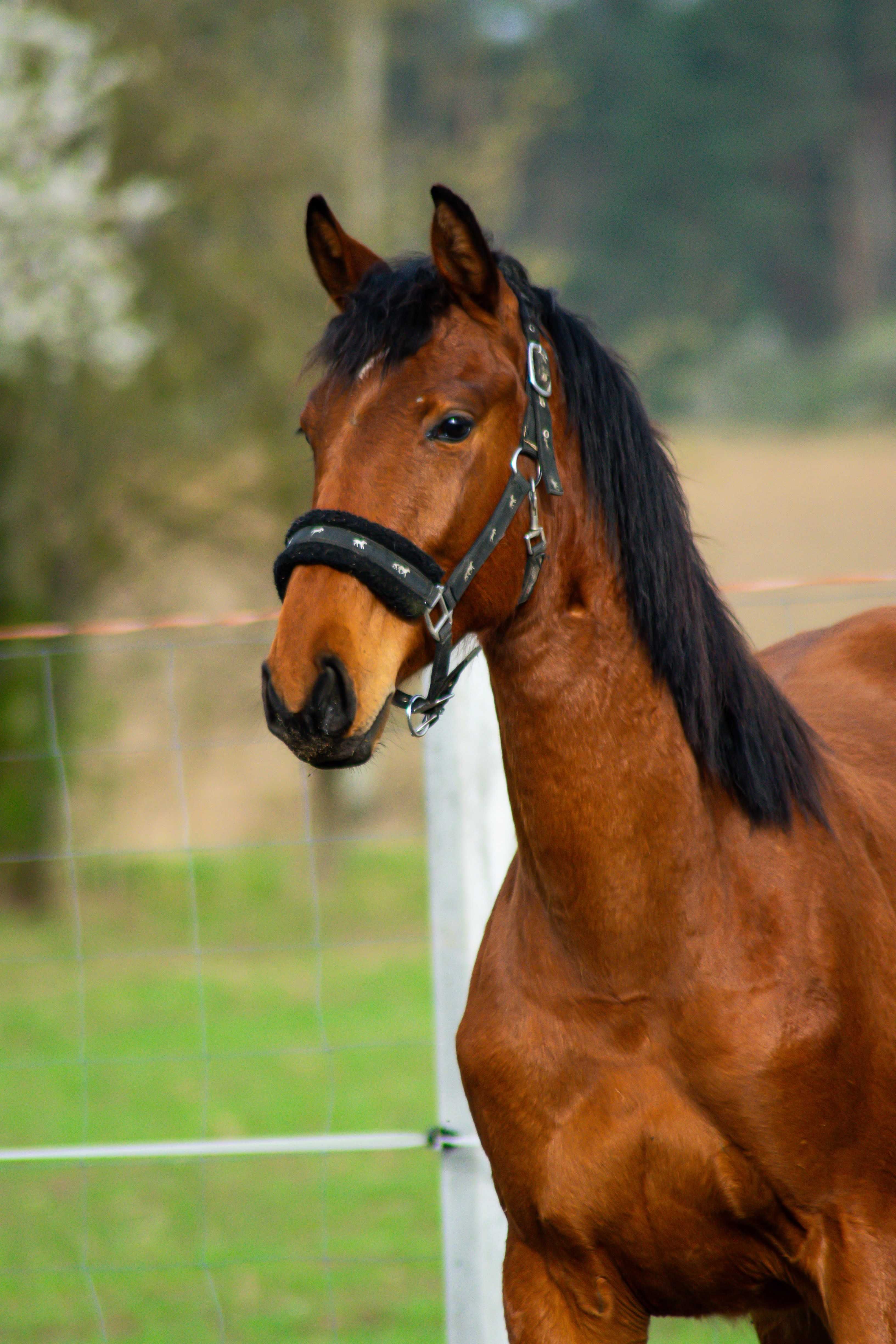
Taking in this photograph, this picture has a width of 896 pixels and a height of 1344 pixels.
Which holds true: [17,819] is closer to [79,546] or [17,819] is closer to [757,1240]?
[79,546]

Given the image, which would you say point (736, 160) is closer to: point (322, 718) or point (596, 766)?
point (596, 766)

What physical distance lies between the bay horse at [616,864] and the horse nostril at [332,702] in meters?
0.08

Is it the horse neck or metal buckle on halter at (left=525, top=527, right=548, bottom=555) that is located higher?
metal buckle on halter at (left=525, top=527, right=548, bottom=555)

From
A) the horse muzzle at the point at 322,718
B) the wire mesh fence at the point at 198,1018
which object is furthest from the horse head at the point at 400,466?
the wire mesh fence at the point at 198,1018

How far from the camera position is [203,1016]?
3463 millimetres

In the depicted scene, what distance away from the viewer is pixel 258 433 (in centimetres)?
1262

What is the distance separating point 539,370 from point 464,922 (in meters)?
1.26

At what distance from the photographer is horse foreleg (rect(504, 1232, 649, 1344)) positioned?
223 centimetres

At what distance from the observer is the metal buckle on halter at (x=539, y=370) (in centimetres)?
215

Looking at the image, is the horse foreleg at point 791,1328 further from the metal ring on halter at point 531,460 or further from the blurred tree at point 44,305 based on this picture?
the blurred tree at point 44,305

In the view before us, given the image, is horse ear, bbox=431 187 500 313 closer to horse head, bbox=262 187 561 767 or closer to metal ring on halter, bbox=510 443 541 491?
horse head, bbox=262 187 561 767

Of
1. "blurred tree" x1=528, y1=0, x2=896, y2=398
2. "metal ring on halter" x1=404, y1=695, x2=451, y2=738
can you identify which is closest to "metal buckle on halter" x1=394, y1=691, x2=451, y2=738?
"metal ring on halter" x1=404, y1=695, x2=451, y2=738

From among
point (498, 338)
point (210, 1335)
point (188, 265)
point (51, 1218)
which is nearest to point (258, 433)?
point (188, 265)

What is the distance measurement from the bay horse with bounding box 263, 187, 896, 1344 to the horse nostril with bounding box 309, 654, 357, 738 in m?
0.08
